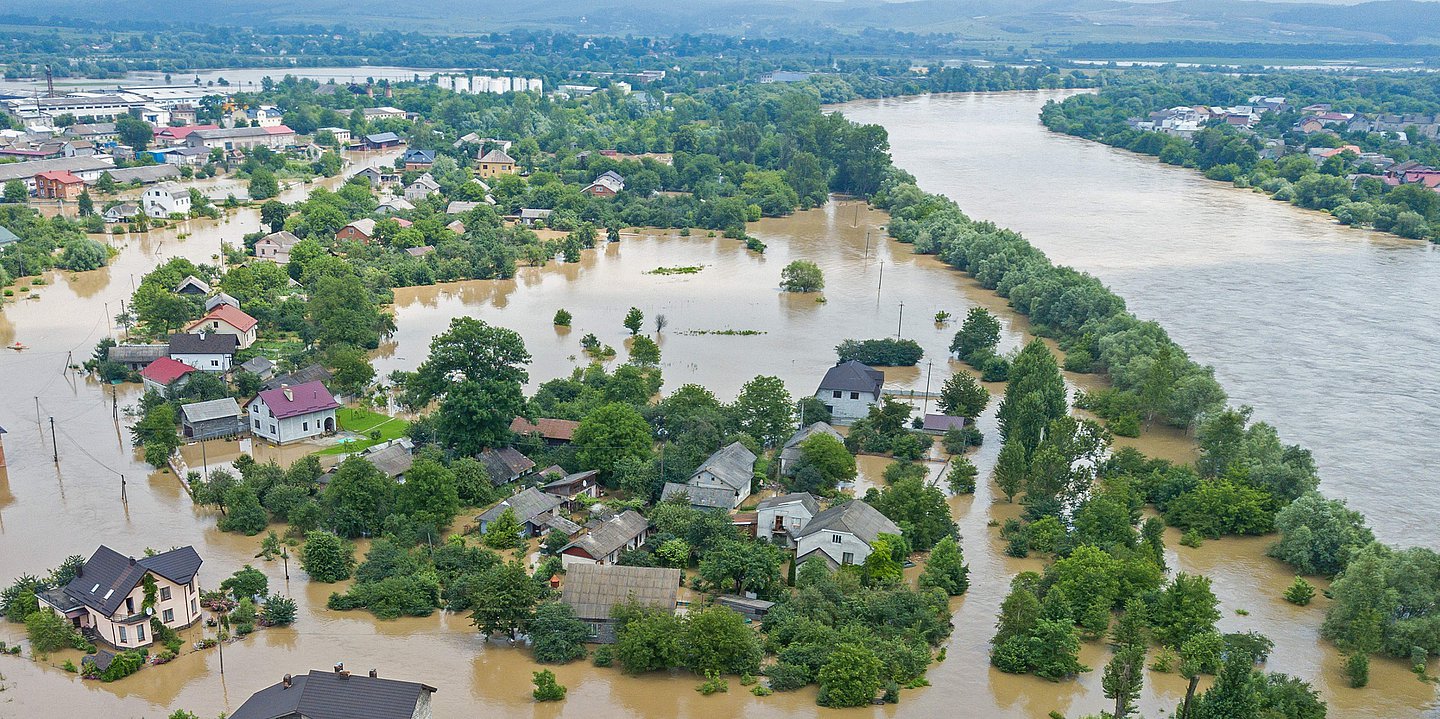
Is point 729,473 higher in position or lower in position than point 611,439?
lower

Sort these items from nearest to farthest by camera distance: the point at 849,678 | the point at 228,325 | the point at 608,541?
the point at 849,678 → the point at 608,541 → the point at 228,325

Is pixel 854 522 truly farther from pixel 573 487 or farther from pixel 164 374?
pixel 164 374

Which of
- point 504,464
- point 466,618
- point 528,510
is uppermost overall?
point 504,464

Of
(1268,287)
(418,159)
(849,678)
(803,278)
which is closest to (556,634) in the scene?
(849,678)

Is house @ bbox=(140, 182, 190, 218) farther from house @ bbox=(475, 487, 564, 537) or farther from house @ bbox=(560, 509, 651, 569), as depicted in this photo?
house @ bbox=(560, 509, 651, 569)

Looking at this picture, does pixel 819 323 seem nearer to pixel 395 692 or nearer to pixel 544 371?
pixel 544 371

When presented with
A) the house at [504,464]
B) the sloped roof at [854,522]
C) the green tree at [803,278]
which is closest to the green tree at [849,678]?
the sloped roof at [854,522]

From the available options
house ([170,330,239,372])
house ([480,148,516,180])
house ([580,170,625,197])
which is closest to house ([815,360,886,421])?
house ([170,330,239,372])
